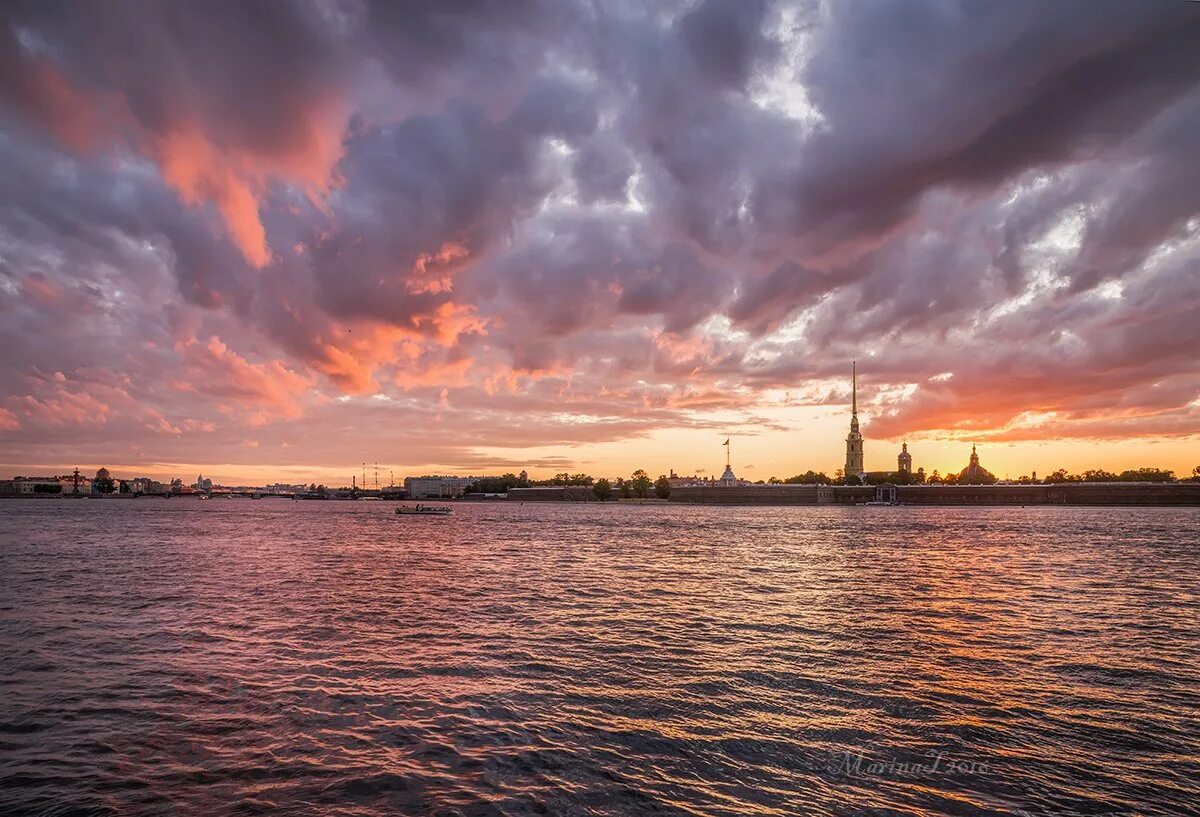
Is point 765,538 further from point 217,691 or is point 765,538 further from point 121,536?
point 121,536

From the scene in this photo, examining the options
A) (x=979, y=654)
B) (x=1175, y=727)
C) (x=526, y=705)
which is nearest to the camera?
(x=1175, y=727)

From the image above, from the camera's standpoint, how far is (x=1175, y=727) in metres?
14.8

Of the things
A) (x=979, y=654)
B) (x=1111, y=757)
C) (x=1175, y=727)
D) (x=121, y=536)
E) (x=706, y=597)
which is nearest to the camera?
(x=1111, y=757)

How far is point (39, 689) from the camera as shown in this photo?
17.5 metres

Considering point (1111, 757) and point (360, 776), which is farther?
point (1111, 757)

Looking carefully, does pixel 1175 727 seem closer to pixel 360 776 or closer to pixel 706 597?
pixel 360 776

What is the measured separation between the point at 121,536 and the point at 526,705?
82.8 metres

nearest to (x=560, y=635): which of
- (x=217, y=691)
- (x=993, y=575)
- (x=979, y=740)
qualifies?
(x=217, y=691)

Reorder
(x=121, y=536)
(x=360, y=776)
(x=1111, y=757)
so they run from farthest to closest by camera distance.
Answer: (x=121, y=536) → (x=1111, y=757) → (x=360, y=776)

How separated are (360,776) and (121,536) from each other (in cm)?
8417

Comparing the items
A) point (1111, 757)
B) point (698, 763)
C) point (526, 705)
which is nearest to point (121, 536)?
point (526, 705)

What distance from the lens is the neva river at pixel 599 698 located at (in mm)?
11656

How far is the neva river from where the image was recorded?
38.2ft

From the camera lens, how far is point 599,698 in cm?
1669
